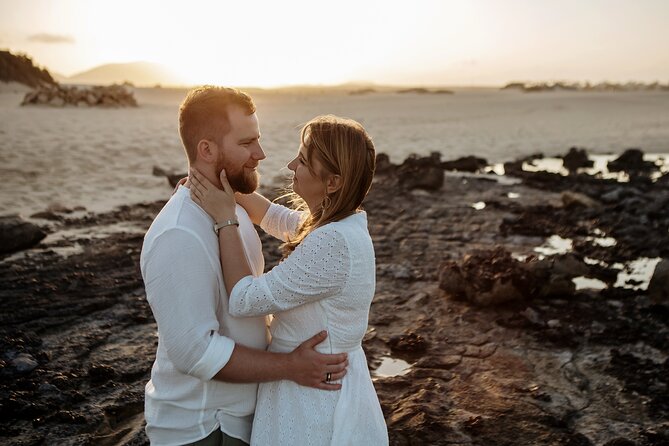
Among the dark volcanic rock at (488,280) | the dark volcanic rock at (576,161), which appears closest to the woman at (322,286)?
the dark volcanic rock at (488,280)

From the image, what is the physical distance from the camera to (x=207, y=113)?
279 cm

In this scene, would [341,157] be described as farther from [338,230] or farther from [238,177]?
[238,177]

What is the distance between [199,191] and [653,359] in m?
4.95

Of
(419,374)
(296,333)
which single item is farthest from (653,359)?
(296,333)

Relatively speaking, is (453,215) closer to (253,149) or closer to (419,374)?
(419,374)

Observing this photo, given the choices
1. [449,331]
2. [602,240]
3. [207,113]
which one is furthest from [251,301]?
[602,240]

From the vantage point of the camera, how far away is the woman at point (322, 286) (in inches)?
101

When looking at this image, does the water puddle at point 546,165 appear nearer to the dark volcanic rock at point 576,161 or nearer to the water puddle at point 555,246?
the dark volcanic rock at point 576,161

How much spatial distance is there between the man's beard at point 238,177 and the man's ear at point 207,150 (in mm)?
35

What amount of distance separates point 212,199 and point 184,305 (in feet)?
1.67

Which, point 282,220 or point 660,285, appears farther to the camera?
point 660,285

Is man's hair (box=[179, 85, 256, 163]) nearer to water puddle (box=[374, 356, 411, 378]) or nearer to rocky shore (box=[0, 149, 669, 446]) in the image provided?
rocky shore (box=[0, 149, 669, 446])

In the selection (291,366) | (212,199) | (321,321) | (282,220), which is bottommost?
(291,366)

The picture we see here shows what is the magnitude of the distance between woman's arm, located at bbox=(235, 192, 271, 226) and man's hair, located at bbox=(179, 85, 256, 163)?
0.71m
